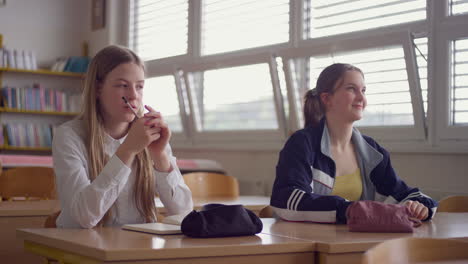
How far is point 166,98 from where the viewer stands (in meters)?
5.86

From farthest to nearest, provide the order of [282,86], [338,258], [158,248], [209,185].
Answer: [282,86]
[209,185]
[338,258]
[158,248]

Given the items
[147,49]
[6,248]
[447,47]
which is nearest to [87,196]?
[6,248]

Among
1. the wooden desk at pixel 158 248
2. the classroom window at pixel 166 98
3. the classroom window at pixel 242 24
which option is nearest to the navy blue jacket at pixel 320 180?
the wooden desk at pixel 158 248

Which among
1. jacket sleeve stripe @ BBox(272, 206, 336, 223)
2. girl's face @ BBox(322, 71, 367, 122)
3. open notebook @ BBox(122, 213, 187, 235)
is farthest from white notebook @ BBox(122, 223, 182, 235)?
girl's face @ BBox(322, 71, 367, 122)

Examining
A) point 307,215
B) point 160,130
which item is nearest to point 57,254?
point 160,130

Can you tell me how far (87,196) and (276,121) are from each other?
9.73 feet

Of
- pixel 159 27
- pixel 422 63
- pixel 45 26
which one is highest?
pixel 45 26

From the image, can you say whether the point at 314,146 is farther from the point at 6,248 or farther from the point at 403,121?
the point at 403,121

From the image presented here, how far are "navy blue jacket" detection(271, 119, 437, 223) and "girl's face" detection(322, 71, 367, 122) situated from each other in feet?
0.26

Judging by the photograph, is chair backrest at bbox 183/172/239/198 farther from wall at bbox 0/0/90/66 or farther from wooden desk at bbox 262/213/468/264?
wall at bbox 0/0/90/66

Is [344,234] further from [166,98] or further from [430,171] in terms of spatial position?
[166,98]

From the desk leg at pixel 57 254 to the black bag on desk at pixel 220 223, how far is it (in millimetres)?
290

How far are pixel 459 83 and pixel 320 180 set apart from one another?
1509 millimetres

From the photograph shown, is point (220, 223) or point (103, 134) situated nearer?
point (220, 223)
